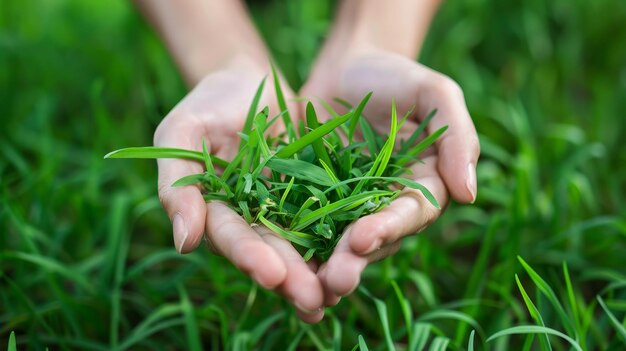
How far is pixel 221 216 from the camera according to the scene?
1049mm

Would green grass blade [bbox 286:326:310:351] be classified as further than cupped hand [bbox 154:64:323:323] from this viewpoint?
Yes

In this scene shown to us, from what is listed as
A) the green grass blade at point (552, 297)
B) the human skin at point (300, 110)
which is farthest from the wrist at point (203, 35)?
the green grass blade at point (552, 297)

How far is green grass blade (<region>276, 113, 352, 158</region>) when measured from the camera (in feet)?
3.50

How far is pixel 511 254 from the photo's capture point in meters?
1.44

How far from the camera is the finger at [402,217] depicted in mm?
966

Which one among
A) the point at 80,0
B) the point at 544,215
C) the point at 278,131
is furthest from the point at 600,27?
the point at 80,0

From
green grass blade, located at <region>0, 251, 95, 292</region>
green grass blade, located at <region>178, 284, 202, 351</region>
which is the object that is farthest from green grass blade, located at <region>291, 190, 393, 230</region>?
green grass blade, located at <region>0, 251, 95, 292</region>

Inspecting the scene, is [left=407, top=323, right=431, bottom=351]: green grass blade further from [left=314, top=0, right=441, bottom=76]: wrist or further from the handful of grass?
[left=314, top=0, right=441, bottom=76]: wrist

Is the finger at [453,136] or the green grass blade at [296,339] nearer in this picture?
the finger at [453,136]

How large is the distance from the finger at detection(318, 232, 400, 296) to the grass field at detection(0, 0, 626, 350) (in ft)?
0.38

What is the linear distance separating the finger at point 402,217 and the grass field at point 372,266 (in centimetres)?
17

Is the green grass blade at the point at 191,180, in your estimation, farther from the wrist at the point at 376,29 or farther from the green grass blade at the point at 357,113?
the wrist at the point at 376,29

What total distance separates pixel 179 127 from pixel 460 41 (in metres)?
1.44

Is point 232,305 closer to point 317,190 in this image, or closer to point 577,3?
point 317,190
